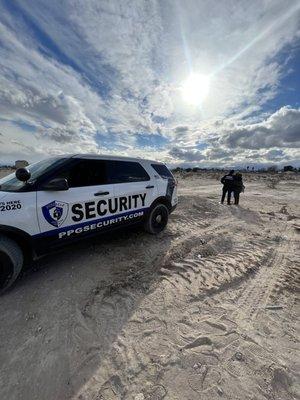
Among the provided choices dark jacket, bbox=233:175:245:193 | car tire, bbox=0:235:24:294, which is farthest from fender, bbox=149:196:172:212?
dark jacket, bbox=233:175:245:193

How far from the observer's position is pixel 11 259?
10.3 ft

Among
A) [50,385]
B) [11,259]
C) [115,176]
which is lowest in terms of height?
[50,385]

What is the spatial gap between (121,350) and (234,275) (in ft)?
7.56

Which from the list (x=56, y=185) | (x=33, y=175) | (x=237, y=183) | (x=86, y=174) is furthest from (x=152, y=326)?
(x=237, y=183)

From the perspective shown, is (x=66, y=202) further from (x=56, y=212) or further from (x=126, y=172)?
(x=126, y=172)

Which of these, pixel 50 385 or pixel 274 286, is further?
pixel 274 286

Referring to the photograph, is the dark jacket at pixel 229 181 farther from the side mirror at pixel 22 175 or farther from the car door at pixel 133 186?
the side mirror at pixel 22 175

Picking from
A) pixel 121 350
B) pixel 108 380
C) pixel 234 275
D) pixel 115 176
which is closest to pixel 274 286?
pixel 234 275

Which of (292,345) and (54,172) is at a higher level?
(54,172)

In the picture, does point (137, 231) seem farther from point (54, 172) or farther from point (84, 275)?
point (54, 172)

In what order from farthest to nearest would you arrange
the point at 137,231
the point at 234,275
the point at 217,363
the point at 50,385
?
the point at 137,231, the point at 234,275, the point at 217,363, the point at 50,385

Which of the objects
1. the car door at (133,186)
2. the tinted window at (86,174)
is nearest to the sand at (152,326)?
the car door at (133,186)

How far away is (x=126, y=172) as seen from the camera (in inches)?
189

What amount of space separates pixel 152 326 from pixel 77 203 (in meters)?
2.16
